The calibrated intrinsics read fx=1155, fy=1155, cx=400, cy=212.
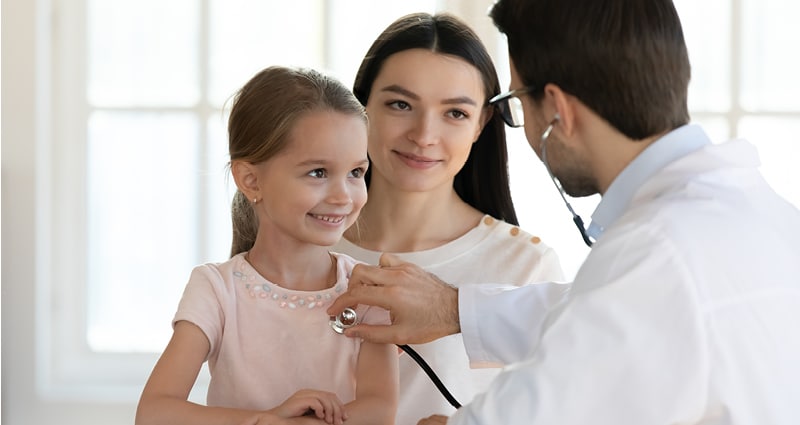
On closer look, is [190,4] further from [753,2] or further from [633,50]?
[633,50]

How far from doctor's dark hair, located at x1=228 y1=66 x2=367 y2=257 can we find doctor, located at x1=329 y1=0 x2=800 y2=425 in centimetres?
32

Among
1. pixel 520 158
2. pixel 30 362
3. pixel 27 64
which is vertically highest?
pixel 27 64

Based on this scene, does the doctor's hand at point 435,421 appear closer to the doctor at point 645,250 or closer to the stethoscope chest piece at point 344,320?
the stethoscope chest piece at point 344,320

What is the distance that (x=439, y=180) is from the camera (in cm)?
235

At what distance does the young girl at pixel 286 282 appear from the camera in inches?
71.0

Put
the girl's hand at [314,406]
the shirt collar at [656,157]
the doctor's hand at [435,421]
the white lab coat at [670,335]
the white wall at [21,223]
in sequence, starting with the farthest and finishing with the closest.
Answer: the white wall at [21,223]
the doctor's hand at [435,421]
the girl's hand at [314,406]
the shirt collar at [656,157]
the white lab coat at [670,335]

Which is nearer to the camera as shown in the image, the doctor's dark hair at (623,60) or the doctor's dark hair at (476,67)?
the doctor's dark hair at (623,60)

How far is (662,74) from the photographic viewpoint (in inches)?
61.2

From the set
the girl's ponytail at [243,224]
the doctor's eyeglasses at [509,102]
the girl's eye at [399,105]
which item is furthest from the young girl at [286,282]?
the girl's eye at [399,105]

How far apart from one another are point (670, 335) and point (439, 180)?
41.6 inches

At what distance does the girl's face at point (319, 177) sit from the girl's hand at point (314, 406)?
0.26 meters

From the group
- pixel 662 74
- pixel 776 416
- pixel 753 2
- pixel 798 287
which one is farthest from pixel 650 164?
pixel 753 2

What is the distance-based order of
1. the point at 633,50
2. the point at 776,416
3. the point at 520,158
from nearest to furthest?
1. the point at 776,416
2. the point at 633,50
3. the point at 520,158

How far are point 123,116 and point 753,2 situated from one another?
1.95 meters
